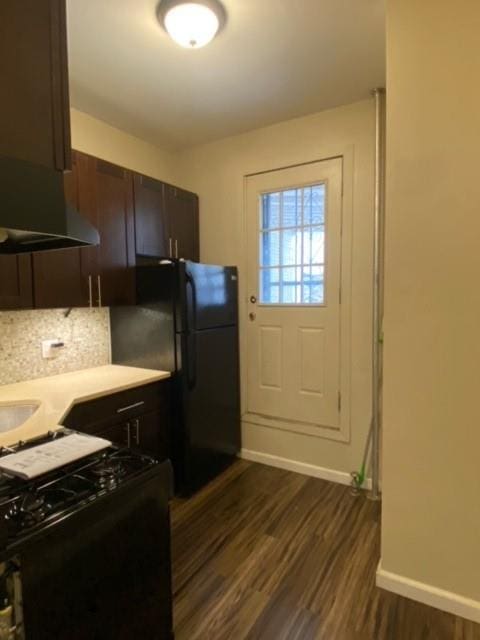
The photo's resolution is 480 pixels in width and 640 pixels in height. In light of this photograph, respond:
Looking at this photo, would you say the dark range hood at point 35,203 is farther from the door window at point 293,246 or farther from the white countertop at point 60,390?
the door window at point 293,246

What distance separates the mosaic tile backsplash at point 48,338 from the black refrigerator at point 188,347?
123mm

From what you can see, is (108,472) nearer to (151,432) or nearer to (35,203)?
(35,203)

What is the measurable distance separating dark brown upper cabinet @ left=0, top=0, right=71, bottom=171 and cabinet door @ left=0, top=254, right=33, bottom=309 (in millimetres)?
1089

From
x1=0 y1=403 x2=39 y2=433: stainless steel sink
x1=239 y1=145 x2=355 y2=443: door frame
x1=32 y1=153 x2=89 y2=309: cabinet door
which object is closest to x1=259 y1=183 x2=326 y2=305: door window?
Result: x1=239 y1=145 x2=355 y2=443: door frame

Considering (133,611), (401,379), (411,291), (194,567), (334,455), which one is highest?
(411,291)

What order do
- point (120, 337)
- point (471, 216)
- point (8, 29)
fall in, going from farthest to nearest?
point (120, 337), point (471, 216), point (8, 29)

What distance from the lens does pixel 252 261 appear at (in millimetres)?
2941

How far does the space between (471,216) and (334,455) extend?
189cm

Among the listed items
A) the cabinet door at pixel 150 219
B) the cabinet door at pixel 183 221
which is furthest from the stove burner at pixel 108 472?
the cabinet door at pixel 183 221

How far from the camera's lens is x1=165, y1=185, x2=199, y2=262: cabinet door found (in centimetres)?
285

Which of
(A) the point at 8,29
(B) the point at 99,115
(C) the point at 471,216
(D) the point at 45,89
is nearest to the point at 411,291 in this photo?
(C) the point at 471,216

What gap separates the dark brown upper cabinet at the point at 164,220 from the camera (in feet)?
8.52

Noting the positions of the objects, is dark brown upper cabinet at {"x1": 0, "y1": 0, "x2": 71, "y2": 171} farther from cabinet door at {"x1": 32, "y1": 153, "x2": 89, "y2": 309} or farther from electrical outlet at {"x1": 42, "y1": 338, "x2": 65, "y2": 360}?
electrical outlet at {"x1": 42, "y1": 338, "x2": 65, "y2": 360}

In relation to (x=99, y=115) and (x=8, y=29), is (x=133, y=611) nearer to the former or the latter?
(x=8, y=29)
